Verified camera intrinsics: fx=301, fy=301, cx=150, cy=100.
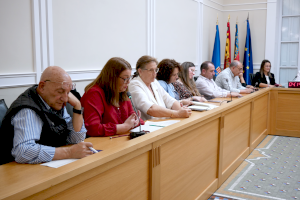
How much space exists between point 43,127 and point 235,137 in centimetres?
238

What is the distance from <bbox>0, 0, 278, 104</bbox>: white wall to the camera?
2.76m

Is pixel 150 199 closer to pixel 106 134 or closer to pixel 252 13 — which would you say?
pixel 106 134

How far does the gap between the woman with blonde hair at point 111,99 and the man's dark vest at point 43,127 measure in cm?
35

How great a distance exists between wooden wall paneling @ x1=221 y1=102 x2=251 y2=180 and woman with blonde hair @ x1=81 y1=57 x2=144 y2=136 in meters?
1.22

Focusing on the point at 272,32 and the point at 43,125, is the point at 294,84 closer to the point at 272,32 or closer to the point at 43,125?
the point at 272,32

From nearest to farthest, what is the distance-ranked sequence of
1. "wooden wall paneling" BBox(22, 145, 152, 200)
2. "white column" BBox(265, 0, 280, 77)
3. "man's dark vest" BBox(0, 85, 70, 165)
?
"wooden wall paneling" BBox(22, 145, 152, 200), "man's dark vest" BBox(0, 85, 70, 165), "white column" BBox(265, 0, 280, 77)

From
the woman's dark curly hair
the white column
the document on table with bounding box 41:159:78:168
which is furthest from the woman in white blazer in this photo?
the white column

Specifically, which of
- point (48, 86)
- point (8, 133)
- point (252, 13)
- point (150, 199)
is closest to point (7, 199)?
point (8, 133)

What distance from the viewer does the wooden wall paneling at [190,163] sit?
1950 millimetres

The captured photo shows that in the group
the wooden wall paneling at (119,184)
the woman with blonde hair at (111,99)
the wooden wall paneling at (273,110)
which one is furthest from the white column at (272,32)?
the wooden wall paneling at (119,184)

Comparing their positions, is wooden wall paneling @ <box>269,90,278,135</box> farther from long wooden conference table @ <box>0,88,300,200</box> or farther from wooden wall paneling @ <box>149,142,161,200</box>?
wooden wall paneling @ <box>149,142,161,200</box>

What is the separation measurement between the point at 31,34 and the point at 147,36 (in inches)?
80.6

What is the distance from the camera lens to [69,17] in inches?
128

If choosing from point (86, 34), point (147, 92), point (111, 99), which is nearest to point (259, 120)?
point (147, 92)
